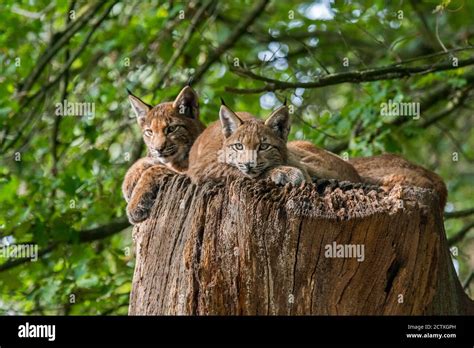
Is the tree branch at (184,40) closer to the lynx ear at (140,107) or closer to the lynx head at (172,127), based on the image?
the lynx ear at (140,107)

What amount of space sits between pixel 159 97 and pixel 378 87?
273 cm

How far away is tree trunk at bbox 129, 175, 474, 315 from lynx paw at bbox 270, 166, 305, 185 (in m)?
1.13

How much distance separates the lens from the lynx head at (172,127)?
9.23 meters

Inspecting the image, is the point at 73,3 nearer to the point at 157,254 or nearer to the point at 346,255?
the point at 157,254

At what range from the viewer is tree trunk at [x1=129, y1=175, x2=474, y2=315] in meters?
6.00

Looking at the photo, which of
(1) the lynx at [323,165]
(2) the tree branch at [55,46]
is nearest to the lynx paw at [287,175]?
(1) the lynx at [323,165]

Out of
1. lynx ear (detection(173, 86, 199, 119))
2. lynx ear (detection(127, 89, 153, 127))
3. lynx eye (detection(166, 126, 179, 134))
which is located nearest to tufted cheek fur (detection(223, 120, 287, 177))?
lynx eye (detection(166, 126, 179, 134))

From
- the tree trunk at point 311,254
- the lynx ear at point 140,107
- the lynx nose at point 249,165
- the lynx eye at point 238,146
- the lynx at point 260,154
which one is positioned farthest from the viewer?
the lynx ear at point 140,107

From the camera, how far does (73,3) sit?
1337 cm

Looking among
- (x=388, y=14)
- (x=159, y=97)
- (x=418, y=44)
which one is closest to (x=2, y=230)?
(x=159, y=97)

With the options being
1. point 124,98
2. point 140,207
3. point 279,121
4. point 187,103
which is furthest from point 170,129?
point 124,98

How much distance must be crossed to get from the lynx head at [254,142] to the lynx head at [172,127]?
3.30 ft
